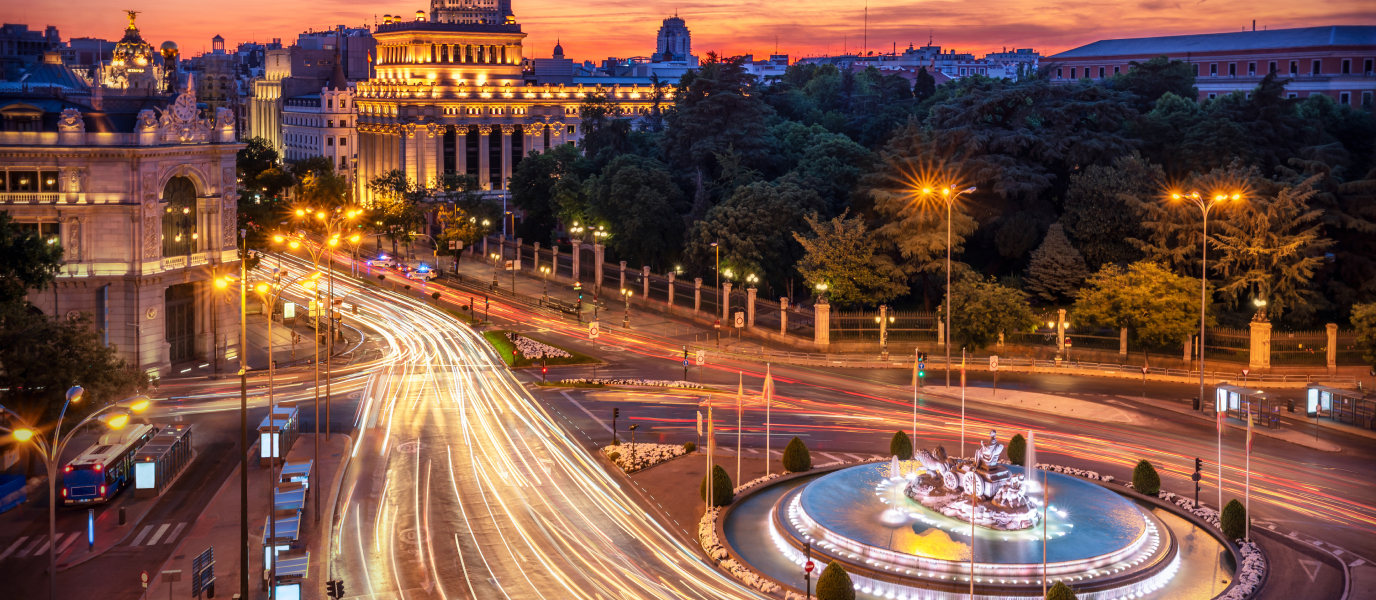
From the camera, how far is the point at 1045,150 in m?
85.8

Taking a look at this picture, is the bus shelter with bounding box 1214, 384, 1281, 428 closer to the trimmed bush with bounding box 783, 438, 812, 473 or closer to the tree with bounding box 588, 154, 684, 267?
A: the trimmed bush with bounding box 783, 438, 812, 473

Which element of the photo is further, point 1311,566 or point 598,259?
point 598,259

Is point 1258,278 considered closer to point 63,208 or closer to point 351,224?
point 63,208

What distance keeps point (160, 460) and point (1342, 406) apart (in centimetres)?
4858

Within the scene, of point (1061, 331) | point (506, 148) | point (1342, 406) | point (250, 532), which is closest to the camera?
point (250, 532)

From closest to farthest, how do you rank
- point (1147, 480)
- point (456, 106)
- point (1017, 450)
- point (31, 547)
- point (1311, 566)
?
point (1311, 566), point (31, 547), point (1147, 480), point (1017, 450), point (456, 106)

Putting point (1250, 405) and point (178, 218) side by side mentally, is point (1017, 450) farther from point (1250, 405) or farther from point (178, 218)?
point (178, 218)

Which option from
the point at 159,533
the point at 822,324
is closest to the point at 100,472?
the point at 159,533

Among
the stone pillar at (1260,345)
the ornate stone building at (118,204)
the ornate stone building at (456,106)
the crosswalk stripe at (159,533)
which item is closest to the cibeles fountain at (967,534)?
the crosswalk stripe at (159,533)

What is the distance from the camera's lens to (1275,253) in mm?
73812

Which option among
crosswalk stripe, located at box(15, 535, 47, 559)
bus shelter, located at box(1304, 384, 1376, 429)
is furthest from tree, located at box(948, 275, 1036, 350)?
crosswalk stripe, located at box(15, 535, 47, 559)

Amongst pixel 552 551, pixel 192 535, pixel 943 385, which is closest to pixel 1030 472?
pixel 552 551

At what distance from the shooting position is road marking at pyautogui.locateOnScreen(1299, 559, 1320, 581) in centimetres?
3810

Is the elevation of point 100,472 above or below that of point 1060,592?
above
